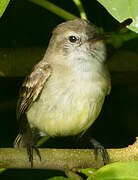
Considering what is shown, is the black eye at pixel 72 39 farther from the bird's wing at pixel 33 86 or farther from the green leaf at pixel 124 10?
the green leaf at pixel 124 10

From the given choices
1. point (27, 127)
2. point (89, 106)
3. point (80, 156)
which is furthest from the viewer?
point (27, 127)

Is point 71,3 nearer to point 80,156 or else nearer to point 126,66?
point 126,66

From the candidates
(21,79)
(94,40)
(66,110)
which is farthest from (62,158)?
(21,79)

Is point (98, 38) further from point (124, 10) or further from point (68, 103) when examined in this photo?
point (124, 10)

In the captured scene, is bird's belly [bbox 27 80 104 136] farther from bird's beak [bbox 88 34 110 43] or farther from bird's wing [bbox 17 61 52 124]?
bird's beak [bbox 88 34 110 43]

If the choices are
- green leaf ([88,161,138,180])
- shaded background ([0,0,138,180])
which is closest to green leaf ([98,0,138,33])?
green leaf ([88,161,138,180])

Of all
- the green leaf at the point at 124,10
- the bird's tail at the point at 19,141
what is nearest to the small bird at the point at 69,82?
the bird's tail at the point at 19,141

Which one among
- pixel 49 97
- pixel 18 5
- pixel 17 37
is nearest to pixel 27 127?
pixel 49 97
